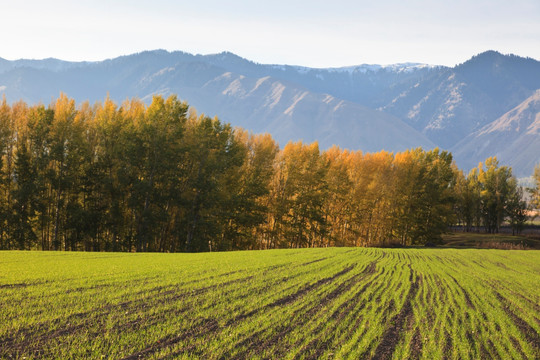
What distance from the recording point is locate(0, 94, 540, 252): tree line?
4134 centimetres

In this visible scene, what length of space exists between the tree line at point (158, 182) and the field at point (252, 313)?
19.9 m

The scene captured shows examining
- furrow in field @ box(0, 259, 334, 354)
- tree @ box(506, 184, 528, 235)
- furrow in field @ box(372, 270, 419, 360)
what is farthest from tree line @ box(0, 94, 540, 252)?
tree @ box(506, 184, 528, 235)

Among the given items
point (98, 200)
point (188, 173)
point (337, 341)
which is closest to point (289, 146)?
point (188, 173)

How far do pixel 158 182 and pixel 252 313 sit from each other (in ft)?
111

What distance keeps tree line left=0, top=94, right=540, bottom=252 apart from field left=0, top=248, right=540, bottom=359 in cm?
1986

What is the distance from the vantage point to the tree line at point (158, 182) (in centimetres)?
4134

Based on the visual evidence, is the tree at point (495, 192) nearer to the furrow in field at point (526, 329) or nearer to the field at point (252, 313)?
the field at point (252, 313)

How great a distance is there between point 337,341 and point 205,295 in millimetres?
6506

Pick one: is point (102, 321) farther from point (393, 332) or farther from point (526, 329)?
point (526, 329)

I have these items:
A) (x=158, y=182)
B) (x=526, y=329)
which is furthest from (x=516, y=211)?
(x=526, y=329)

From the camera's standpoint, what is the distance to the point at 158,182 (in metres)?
45.0

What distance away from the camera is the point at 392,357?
1084cm

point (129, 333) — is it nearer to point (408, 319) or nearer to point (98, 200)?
point (408, 319)

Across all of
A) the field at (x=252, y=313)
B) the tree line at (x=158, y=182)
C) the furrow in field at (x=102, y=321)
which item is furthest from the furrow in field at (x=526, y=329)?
the tree line at (x=158, y=182)
